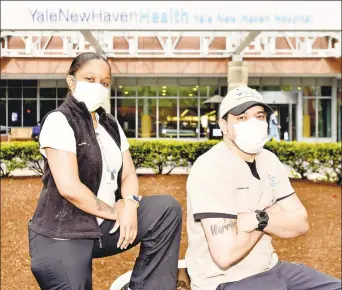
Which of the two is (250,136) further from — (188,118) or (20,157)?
(188,118)

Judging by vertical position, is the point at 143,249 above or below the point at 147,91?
below

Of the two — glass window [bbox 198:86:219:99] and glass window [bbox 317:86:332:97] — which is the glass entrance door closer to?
glass window [bbox 317:86:332:97]

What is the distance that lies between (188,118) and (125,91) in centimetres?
343

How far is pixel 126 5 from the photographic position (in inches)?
516

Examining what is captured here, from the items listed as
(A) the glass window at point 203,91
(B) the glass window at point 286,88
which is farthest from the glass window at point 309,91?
(A) the glass window at point 203,91

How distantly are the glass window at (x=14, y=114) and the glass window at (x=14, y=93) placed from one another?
0.80ft

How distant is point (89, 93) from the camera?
8.18ft

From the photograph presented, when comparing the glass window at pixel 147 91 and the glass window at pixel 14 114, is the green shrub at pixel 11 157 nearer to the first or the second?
the glass window at pixel 147 91

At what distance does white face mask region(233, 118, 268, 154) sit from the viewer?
2262 millimetres

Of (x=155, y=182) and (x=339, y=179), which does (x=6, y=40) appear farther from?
(x=339, y=179)

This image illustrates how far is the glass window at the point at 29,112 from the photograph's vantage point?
85.5 feet

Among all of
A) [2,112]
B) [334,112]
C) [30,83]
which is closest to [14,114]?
[2,112]

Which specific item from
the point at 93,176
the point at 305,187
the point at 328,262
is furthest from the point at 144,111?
the point at 93,176

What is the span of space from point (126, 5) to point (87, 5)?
99cm
